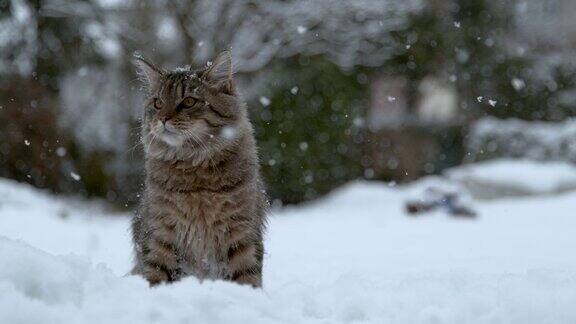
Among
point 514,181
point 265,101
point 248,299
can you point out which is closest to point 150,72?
point 248,299

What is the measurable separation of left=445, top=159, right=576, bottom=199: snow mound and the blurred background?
42.9 inches

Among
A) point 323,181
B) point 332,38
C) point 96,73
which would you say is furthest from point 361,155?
point 96,73

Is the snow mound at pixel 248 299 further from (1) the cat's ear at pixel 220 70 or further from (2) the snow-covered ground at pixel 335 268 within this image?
(1) the cat's ear at pixel 220 70

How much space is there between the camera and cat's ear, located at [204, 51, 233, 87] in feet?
12.7

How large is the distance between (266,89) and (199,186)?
6.91 meters

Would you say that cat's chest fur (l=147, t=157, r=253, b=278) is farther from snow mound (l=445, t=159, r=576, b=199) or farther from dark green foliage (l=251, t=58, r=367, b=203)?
snow mound (l=445, t=159, r=576, b=199)

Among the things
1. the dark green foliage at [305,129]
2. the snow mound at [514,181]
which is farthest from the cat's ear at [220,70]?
the snow mound at [514,181]

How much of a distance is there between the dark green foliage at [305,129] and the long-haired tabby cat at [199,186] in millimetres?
6078

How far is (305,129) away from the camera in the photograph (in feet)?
34.3

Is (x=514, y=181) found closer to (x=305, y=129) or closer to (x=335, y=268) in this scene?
(x=305, y=129)

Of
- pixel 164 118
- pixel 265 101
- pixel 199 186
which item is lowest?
pixel 199 186

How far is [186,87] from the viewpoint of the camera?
387 centimetres

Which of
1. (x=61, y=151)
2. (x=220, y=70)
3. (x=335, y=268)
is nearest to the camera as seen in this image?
(x=220, y=70)

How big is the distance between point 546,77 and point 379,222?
9.10m
